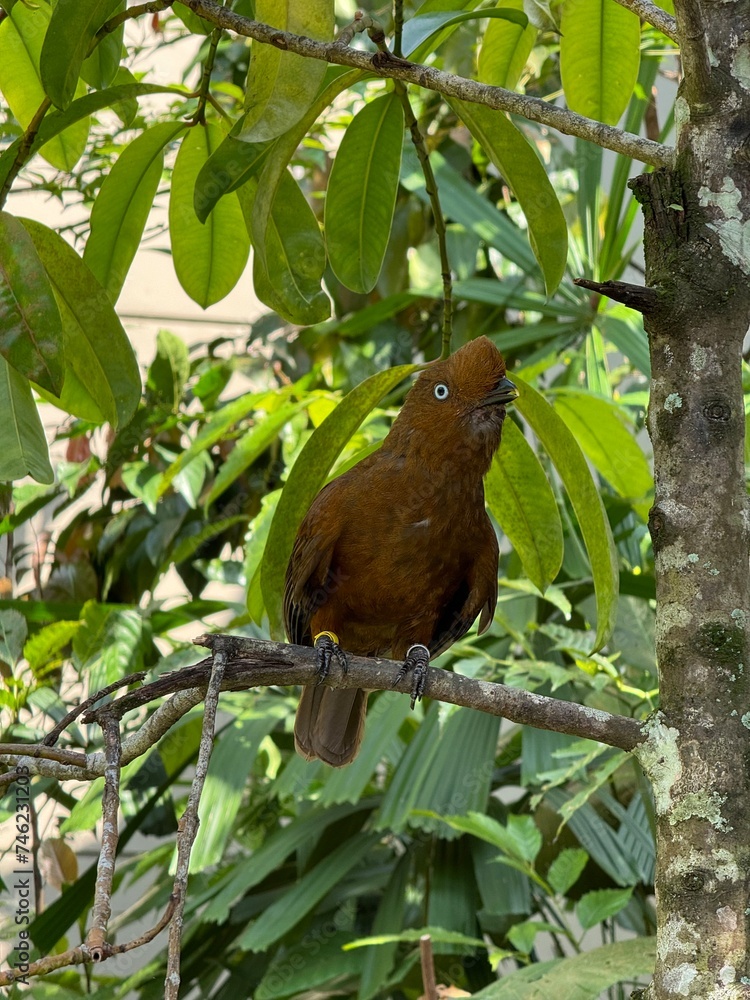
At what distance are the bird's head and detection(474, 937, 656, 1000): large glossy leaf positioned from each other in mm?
893

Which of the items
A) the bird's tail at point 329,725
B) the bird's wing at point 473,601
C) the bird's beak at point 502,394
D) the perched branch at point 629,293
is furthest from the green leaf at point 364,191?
the bird's tail at point 329,725

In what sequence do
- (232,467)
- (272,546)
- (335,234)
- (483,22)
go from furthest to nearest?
(483,22), (232,467), (335,234), (272,546)

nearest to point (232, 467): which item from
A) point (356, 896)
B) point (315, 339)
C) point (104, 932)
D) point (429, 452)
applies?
point (429, 452)

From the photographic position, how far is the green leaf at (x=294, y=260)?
1.34m

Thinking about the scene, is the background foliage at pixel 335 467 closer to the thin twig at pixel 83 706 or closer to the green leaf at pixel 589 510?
the green leaf at pixel 589 510

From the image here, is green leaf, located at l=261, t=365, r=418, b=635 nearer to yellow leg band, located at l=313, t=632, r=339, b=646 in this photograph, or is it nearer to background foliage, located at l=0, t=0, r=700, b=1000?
background foliage, located at l=0, t=0, r=700, b=1000

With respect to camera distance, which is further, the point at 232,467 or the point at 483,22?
the point at 483,22

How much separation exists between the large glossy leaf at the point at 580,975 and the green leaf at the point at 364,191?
117cm

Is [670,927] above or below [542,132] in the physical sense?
below

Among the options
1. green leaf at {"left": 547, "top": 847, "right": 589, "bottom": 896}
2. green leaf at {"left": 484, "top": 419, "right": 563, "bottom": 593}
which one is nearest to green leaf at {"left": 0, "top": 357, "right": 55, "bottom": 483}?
green leaf at {"left": 484, "top": 419, "right": 563, "bottom": 593}

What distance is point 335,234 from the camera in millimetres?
1485

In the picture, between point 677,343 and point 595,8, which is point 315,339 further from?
point 677,343

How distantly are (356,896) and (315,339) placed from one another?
1582 mm

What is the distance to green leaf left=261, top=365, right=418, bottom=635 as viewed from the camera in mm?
1341
